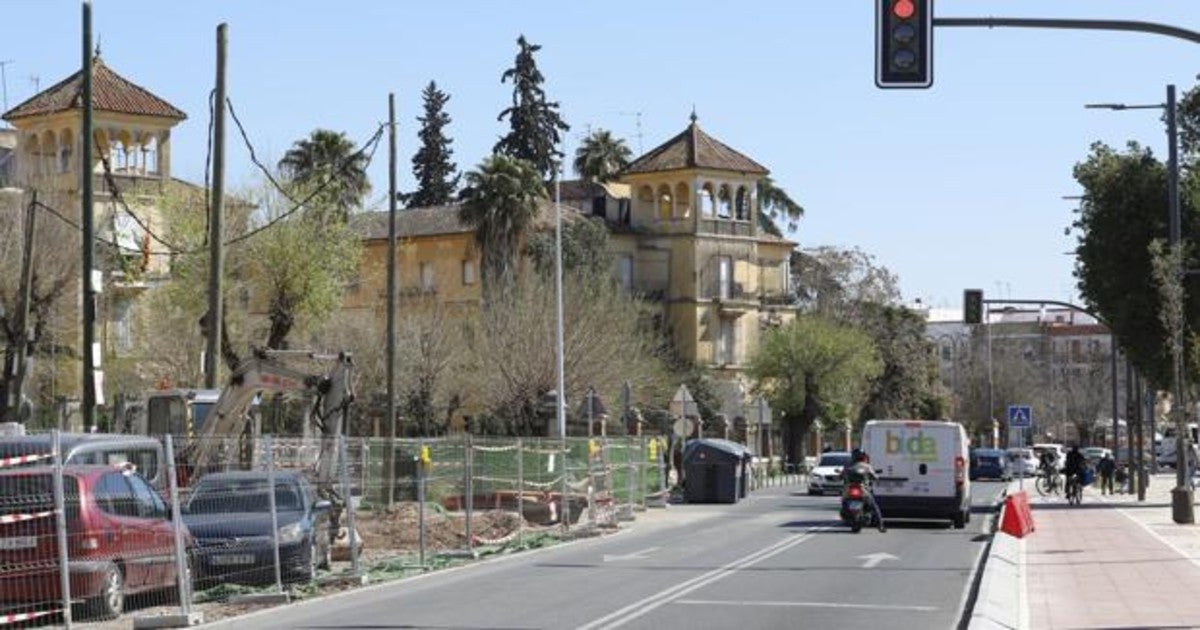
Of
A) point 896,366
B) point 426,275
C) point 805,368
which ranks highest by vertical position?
point 426,275

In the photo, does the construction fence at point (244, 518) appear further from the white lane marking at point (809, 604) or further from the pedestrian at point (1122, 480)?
the pedestrian at point (1122, 480)

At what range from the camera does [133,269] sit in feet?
191

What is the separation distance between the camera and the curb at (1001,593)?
1878 cm

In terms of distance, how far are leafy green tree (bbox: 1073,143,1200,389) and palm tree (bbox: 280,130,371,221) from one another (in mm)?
22630

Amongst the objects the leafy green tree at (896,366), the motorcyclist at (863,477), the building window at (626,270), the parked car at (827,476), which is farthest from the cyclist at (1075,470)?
the leafy green tree at (896,366)

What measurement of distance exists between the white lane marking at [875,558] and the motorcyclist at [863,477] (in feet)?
20.5

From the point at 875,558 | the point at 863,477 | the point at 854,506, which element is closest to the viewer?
the point at 875,558

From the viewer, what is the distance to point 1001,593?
71.8ft

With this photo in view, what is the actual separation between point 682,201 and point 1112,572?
7665cm

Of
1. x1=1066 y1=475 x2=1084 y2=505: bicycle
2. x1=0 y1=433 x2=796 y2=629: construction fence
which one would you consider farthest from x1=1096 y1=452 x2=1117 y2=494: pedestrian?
x1=0 y1=433 x2=796 y2=629: construction fence

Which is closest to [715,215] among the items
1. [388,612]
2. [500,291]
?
A: [500,291]

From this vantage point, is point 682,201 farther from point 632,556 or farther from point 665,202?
point 632,556

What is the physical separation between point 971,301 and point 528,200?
3565cm

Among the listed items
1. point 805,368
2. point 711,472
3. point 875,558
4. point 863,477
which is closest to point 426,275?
point 805,368
